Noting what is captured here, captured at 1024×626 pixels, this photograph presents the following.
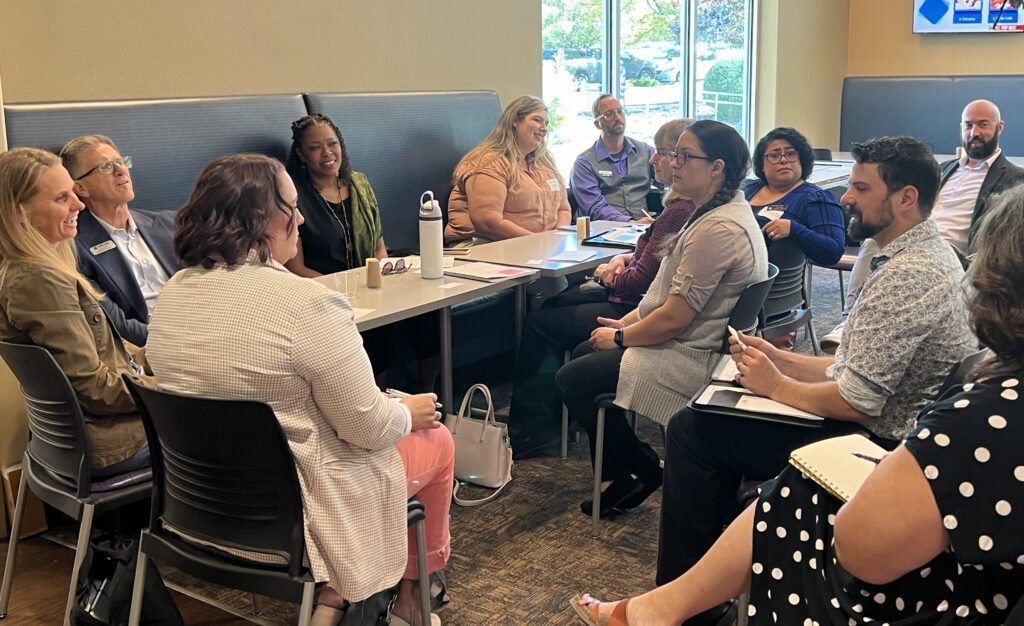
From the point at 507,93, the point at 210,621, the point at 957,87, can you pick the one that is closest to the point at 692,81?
the point at 957,87

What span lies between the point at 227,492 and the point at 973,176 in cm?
440

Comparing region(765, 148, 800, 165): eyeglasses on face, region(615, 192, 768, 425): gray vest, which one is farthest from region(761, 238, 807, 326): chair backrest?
region(615, 192, 768, 425): gray vest

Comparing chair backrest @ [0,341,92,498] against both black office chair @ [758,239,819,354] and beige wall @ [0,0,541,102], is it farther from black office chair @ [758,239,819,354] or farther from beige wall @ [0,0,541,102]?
black office chair @ [758,239,819,354]

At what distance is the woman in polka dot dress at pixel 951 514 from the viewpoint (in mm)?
1386

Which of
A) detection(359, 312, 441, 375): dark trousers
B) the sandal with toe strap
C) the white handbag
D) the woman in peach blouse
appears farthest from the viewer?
the woman in peach blouse

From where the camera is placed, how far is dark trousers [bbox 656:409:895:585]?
2.24 metres

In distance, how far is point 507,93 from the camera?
5.66 m

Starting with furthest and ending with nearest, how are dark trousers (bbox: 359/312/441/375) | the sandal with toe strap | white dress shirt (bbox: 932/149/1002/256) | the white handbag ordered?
1. white dress shirt (bbox: 932/149/1002/256)
2. dark trousers (bbox: 359/312/441/375)
3. the white handbag
4. the sandal with toe strap

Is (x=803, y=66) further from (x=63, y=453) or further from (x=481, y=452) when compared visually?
(x=63, y=453)

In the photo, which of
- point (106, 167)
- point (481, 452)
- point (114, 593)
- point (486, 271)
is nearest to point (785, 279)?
point (486, 271)

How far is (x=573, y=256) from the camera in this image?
3.75 meters

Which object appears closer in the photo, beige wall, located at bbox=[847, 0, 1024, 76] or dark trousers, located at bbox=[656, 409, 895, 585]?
dark trousers, located at bbox=[656, 409, 895, 585]

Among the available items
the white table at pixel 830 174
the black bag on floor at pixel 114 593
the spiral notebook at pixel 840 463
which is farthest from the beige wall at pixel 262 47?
the spiral notebook at pixel 840 463

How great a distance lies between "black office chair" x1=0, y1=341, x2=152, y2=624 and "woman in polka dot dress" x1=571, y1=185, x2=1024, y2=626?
1502 millimetres
